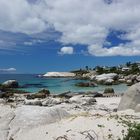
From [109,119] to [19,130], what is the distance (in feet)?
12.9

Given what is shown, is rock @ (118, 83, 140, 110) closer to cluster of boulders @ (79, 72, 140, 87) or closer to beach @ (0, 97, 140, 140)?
beach @ (0, 97, 140, 140)

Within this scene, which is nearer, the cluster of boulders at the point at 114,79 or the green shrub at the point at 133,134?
the green shrub at the point at 133,134

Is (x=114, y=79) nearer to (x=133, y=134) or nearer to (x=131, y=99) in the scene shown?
(x=131, y=99)

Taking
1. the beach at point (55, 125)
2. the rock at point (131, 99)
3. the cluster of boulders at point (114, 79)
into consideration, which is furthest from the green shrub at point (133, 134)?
the cluster of boulders at point (114, 79)

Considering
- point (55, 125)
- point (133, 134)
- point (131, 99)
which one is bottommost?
point (133, 134)

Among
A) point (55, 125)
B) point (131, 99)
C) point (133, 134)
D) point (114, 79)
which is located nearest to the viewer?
point (133, 134)

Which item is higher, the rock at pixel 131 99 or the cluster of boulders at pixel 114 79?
the rock at pixel 131 99

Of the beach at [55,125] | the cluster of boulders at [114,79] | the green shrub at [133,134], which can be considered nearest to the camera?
the green shrub at [133,134]

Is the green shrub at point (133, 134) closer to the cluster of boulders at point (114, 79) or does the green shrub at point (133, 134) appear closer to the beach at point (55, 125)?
the beach at point (55, 125)

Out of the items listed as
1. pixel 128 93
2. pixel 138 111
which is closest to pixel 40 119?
pixel 138 111

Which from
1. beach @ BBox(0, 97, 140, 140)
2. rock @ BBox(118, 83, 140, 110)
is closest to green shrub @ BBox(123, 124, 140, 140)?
beach @ BBox(0, 97, 140, 140)

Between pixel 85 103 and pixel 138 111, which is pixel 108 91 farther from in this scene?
pixel 138 111

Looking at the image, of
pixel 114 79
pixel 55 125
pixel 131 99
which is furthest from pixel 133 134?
pixel 114 79

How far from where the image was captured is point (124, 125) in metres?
13.9
